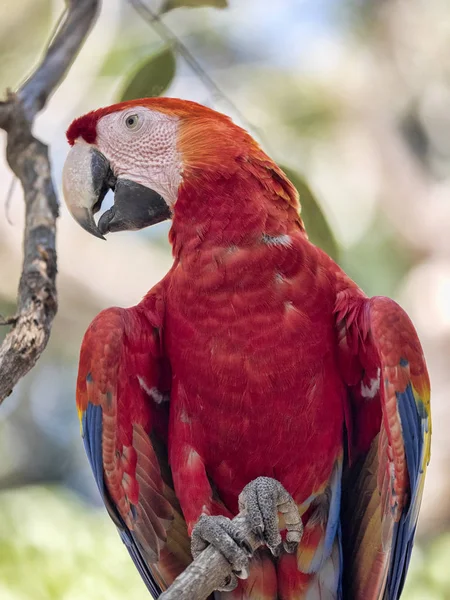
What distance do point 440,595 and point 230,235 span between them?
1431 millimetres

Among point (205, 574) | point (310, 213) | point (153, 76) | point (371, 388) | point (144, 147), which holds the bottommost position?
point (205, 574)

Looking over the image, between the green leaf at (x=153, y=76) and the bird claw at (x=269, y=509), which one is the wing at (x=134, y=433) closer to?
the bird claw at (x=269, y=509)

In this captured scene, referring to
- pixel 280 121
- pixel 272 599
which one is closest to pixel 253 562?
pixel 272 599

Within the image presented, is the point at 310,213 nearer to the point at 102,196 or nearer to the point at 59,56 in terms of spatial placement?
the point at 102,196

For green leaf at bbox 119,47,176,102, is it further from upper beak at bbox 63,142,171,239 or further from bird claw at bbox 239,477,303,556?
bird claw at bbox 239,477,303,556

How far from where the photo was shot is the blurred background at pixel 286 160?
2.12 metres

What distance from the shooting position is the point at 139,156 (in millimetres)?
1222

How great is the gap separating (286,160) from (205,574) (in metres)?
1.40

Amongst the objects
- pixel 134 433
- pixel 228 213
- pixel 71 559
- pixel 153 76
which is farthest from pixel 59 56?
pixel 71 559

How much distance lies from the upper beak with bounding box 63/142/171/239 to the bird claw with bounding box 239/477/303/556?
48 centimetres

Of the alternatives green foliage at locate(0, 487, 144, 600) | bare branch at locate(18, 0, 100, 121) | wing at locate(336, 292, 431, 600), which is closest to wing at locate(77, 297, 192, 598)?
wing at locate(336, 292, 431, 600)

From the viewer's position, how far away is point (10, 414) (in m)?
2.50

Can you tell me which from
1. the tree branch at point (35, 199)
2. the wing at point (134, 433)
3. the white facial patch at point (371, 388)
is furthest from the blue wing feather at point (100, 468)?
the white facial patch at point (371, 388)

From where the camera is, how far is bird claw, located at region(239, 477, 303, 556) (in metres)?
1.04
